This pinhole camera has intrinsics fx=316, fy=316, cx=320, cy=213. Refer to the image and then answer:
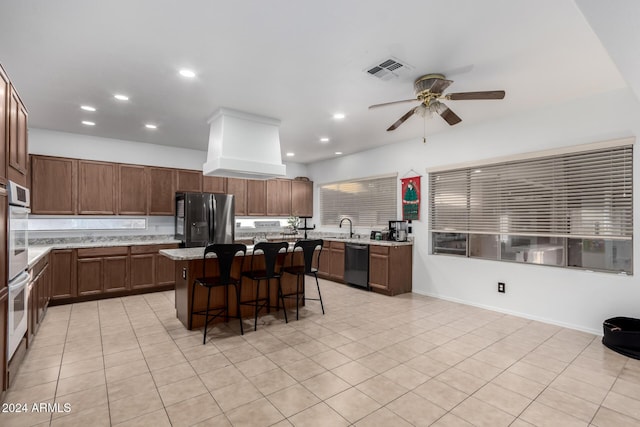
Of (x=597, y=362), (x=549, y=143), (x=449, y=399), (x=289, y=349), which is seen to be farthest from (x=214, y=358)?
(x=549, y=143)

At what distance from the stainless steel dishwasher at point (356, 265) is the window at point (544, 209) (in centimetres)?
116

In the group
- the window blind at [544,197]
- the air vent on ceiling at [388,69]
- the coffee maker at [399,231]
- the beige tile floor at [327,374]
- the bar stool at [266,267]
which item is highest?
the air vent on ceiling at [388,69]

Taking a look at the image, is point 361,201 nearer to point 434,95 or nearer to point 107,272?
point 434,95

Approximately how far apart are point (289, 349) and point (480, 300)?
3.01 metres

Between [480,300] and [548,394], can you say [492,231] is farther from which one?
[548,394]

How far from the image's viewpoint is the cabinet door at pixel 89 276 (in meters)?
4.70

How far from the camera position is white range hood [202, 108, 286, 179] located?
13.0ft

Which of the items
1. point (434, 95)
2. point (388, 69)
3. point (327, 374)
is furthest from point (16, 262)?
point (434, 95)

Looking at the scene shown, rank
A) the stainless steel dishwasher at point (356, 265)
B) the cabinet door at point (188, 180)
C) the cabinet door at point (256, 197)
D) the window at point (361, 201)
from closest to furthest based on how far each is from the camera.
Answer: the stainless steel dishwasher at point (356, 265) < the cabinet door at point (188, 180) < the window at point (361, 201) < the cabinet door at point (256, 197)

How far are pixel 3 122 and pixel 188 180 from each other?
3878 millimetres

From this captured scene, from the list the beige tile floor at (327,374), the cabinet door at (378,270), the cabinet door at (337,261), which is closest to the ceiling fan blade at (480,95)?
the beige tile floor at (327,374)

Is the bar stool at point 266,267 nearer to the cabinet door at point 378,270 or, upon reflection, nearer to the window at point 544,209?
the cabinet door at point 378,270

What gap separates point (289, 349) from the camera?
307 cm

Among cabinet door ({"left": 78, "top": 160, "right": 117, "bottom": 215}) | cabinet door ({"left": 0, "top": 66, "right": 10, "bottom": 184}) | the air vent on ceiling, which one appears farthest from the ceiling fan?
cabinet door ({"left": 78, "top": 160, "right": 117, "bottom": 215})
